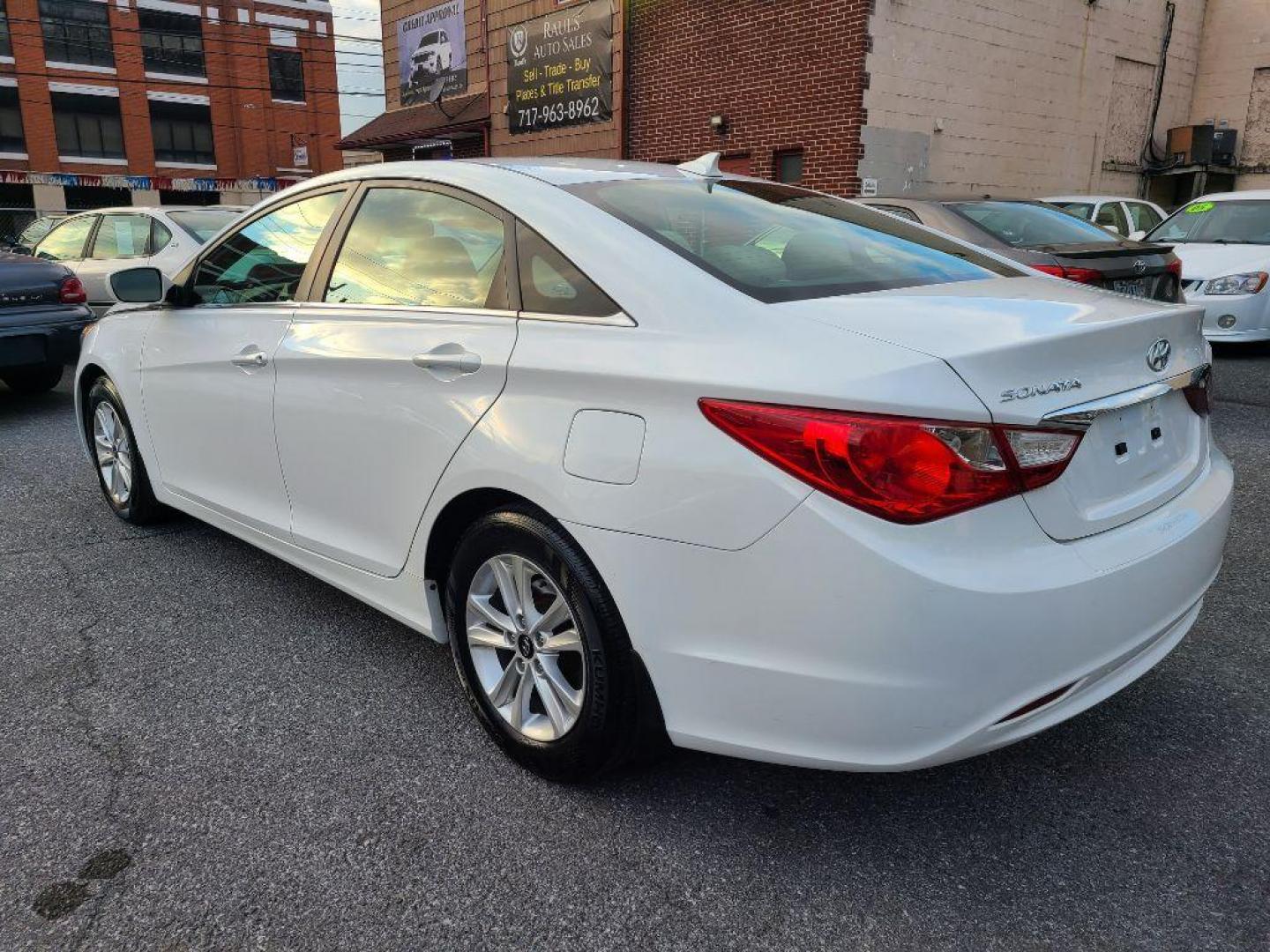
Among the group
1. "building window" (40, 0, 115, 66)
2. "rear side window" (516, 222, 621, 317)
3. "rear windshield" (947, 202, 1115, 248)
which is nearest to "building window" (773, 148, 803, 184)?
"rear windshield" (947, 202, 1115, 248)

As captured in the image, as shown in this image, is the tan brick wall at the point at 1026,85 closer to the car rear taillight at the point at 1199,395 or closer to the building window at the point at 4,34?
the car rear taillight at the point at 1199,395

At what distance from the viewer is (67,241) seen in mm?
10750

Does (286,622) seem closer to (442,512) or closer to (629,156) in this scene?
(442,512)

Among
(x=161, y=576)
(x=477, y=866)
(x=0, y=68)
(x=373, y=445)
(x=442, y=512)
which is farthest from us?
(x=0, y=68)

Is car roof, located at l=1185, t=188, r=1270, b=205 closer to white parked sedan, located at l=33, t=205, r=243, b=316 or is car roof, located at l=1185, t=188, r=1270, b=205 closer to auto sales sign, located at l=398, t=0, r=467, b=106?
white parked sedan, located at l=33, t=205, r=243, b=316

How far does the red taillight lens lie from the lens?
754 centimetres

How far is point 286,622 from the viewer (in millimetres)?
3508

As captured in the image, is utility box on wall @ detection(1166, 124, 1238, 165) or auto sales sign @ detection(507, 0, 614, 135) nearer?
auto sales sign @ detection(507, 0, 614, 135)

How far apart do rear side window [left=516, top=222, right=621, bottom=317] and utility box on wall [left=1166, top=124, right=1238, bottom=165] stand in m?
18.3

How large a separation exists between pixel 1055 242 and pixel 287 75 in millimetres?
45258

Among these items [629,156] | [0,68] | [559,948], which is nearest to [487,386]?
[559,948]

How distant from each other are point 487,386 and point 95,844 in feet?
4.69

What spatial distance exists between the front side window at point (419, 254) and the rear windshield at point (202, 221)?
737 cm

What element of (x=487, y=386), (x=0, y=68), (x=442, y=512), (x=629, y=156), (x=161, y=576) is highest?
(x=0, y=68)
